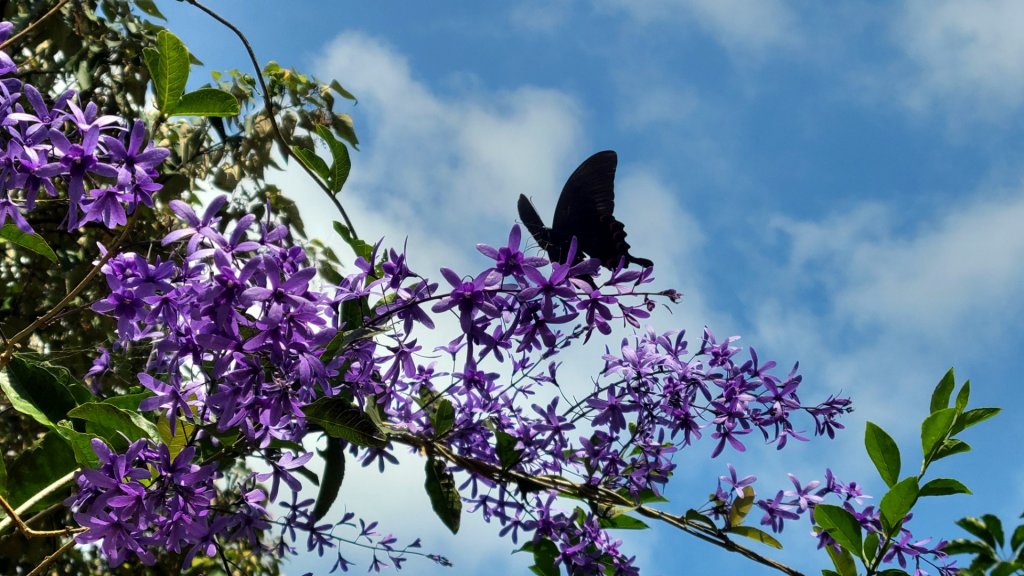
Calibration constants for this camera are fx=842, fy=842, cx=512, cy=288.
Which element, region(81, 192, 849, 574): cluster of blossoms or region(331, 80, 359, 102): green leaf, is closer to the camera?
region(81, 192, 849, 574): cluster of blossoms

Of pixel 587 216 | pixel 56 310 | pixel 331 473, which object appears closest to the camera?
pixel 56 310

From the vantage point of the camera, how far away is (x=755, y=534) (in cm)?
174

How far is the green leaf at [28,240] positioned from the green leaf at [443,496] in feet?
2.50

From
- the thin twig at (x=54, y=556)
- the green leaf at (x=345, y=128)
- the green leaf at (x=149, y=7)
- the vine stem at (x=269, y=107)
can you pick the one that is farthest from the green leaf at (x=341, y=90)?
the thin twig at (x=54, y=556)

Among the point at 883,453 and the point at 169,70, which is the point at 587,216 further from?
the point at 169,70

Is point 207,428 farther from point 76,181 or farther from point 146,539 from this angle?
point 76,181

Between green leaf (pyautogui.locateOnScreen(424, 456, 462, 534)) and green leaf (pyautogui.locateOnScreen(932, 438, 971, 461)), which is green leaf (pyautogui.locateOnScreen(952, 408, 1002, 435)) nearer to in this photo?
green leaf (pyautogui.locateOnScreen(932, 438, 971, 461))

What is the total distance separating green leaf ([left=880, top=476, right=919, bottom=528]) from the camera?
1.29 meters

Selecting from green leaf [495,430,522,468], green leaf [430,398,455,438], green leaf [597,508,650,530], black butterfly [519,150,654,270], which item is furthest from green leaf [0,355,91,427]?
green leaf [597,508,650,530]

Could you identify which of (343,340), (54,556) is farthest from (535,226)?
(54,556)

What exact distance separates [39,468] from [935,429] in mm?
1408

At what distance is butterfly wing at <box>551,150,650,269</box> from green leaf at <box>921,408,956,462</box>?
575 millimetres

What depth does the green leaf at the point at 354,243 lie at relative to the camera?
1345mm

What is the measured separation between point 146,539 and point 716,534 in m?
1.10
